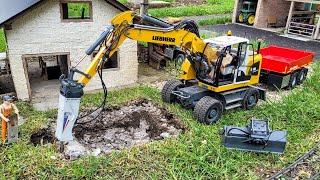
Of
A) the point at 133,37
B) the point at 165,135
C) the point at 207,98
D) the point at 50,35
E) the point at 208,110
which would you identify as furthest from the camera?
the point at 50,35

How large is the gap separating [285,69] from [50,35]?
8269 mm

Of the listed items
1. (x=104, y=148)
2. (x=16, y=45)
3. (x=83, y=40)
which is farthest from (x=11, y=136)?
(x=83, y=40)

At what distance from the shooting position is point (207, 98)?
8.75m

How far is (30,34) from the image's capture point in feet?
31.7

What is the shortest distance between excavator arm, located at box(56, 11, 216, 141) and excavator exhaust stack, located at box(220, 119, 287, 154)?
249 cm

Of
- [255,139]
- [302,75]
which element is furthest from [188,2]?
[255,139]

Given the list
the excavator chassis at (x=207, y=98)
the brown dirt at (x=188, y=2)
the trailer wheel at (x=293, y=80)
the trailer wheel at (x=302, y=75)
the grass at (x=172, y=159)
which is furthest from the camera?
the brown dirt at (x=188, y=2)

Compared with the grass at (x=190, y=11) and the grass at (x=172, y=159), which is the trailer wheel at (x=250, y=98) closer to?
the grass at (x=172, y=159)

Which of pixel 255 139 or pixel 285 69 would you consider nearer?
pixel 255 139

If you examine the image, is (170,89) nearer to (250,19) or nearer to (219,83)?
(219,83)

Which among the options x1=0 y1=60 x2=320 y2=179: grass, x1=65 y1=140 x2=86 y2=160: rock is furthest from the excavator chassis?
x1=65 y1=140 x2=86 y2=160: rock

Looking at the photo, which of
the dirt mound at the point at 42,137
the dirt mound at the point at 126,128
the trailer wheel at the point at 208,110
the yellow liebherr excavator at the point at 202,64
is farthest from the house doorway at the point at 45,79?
the trailer wheel at the point at 208,110

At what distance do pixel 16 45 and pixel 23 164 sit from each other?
452 cm

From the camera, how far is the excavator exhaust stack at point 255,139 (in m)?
7.22
